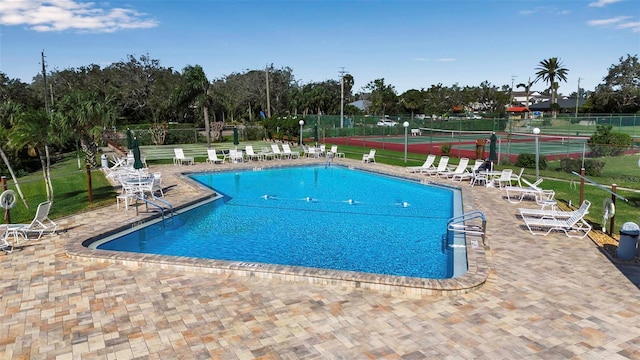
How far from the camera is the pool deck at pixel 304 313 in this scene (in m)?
4.75

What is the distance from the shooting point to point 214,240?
32.3 feet

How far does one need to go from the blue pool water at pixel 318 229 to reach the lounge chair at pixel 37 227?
143cm

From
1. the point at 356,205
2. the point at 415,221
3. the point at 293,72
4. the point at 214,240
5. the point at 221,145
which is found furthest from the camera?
the point at 293,72

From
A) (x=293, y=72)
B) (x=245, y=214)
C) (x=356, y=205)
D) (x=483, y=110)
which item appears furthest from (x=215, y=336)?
(x=483, y=110)

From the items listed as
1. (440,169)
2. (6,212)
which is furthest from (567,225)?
(6,212)

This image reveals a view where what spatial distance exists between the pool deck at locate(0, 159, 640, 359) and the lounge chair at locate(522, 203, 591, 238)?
1.27 metres

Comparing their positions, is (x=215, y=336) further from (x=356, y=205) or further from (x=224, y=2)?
(x=224, y=2)

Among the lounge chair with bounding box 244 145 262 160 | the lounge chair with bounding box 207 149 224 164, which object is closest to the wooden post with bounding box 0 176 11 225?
the lounge chair with bounding box 207 149 224 164

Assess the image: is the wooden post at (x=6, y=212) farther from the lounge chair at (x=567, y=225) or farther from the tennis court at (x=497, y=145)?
the tennis court at (x=497, y=145)

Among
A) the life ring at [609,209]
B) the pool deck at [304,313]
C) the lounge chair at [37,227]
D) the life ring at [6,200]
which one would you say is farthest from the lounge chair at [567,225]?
the life ring at [6,200]

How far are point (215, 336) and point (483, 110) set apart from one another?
81.7 meters

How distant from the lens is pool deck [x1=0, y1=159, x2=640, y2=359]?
4746 millimetres

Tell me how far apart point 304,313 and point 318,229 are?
17.3 ft

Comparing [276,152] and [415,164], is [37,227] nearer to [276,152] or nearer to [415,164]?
[276,152]
